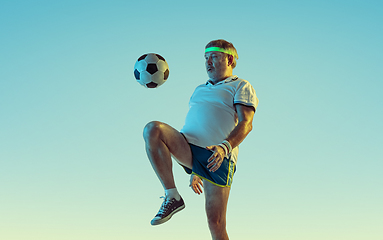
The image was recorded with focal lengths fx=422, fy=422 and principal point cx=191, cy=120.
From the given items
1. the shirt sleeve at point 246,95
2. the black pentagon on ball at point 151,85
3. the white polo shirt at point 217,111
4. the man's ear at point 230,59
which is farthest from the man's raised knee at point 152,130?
the man's ear at point 230,59

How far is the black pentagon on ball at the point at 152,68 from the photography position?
623cm

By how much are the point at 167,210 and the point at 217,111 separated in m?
1.45

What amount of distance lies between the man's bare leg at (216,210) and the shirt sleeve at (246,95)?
1.13 metres

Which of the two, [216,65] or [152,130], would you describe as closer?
[152,130]

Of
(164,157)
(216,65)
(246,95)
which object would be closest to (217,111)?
(246,95)

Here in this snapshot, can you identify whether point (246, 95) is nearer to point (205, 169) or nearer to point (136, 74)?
point (205, 169)

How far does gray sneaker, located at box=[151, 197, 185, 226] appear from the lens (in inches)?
189

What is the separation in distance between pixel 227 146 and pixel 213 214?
0.94 metres

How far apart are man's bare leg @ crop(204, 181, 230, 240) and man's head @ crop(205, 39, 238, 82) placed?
1.50 meters

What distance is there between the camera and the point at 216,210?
533cm

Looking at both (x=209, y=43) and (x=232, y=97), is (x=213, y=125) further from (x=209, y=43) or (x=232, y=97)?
(x=209, y=43)

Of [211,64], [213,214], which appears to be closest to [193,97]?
[211,64]

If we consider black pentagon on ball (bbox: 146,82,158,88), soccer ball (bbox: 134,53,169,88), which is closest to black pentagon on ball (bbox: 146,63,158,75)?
soccer ball (bbox: 134,53,169,88)

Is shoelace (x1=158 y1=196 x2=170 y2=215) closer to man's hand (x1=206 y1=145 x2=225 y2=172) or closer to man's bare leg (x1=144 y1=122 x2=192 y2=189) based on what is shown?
man's bare leg (x1=144 y1=122 x2=192 y2=189)
